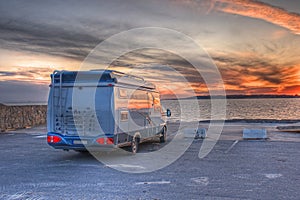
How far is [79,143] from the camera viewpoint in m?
10.0

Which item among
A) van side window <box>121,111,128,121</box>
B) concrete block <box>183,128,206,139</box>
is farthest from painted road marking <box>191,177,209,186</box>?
concrete block <box>183,128,206,139</box>

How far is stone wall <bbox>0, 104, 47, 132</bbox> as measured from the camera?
68.2ft

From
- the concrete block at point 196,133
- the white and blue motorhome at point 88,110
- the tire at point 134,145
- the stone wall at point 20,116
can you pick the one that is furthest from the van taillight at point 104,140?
the stone wall at point 20,116

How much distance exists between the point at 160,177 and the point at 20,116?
1748 cm

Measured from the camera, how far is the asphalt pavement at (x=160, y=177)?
6.58 m

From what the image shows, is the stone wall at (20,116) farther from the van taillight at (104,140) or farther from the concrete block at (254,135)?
the concrete block at (254,135)

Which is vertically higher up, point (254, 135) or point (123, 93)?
point (123, 93)

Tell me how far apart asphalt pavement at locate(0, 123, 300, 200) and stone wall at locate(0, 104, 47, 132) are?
9285mm

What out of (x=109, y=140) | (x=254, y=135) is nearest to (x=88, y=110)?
(x=109, y=140)

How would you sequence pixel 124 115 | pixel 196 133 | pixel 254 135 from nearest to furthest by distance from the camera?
1. pixel 124 115
2. pixel 254 135
3. pixel 196 133

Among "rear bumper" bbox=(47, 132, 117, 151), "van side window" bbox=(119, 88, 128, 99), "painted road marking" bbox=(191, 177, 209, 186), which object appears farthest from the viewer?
"van side window" bbox=(119, 88, 128, 99)

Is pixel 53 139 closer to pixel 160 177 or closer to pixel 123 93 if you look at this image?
pixel 123 93

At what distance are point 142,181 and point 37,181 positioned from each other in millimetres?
2419

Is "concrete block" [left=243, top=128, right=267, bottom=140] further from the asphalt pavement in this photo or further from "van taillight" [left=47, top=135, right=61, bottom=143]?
"van taillight" [left=47, top=135, right=61, bottom=143]
